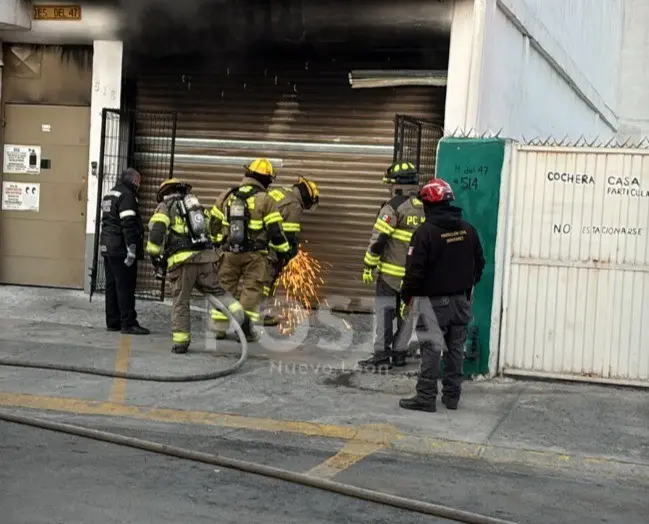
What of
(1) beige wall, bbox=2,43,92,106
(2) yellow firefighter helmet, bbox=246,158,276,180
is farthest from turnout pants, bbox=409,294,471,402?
(1) beige wall, bbox=2,43,92,106

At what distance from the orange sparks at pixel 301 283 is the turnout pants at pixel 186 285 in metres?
2.89

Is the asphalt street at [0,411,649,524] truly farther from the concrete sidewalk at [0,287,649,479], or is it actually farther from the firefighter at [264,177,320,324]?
the firefighter at [264,177,320,324]

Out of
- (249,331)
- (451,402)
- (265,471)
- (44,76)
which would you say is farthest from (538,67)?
(265,471)

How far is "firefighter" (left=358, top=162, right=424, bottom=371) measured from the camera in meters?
8.57

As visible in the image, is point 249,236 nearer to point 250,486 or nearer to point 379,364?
point 379,364

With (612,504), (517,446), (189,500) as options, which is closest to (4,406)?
(189,500)

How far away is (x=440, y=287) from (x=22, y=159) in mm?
7546

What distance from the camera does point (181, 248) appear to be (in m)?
8.94

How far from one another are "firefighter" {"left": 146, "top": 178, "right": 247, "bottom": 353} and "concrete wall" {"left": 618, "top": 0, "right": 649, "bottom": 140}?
17.1 metres

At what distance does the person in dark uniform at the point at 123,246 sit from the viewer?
9.69 metres

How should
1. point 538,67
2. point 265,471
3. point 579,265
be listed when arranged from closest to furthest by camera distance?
1. point 265,471
2. point 579,265
3. point 538,67

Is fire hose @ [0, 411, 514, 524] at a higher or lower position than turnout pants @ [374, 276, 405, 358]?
lower

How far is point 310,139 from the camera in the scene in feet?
39.9

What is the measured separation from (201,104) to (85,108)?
5.06 feet
